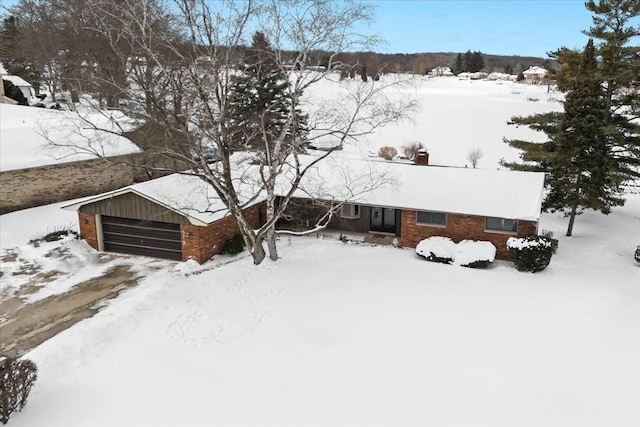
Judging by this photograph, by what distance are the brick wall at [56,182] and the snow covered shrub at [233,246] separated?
712 cm

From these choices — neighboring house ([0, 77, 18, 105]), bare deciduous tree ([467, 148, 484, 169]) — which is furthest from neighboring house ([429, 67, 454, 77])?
neighboring house ([0, 77, 18, 105])

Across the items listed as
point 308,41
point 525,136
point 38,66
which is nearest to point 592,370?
point 308,41

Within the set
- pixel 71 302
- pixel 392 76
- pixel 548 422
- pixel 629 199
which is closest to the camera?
pixel 548 422

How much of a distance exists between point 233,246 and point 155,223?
282 cm

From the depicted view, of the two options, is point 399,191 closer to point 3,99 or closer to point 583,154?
point 583,154

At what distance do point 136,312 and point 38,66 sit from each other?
41.9m

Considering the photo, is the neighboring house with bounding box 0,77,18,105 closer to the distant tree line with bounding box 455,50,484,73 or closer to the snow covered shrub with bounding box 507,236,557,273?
the snow covered shrub with bounding box 507,236,557,273

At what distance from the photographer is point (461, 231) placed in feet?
58.5

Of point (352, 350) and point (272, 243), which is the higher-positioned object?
point (272, 243)

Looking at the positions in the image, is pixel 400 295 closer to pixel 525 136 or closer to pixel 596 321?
pixel 596 321

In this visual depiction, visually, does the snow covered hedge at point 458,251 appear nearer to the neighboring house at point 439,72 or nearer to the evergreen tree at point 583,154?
the evergreen tree at point 583,154

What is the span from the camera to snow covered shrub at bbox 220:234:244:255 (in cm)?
1771

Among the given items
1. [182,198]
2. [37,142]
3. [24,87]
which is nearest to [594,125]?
[182,198]

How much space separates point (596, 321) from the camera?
12797 mm
